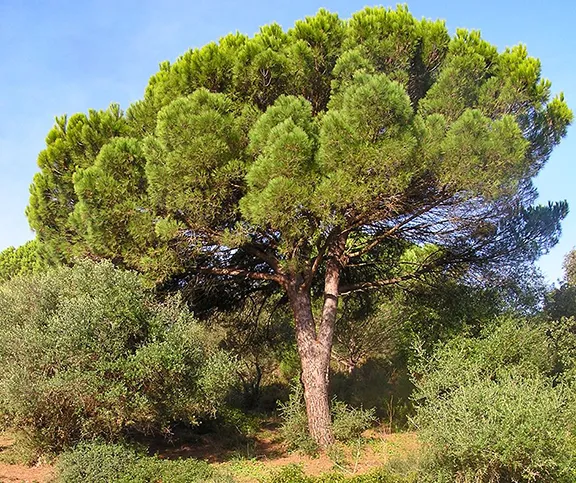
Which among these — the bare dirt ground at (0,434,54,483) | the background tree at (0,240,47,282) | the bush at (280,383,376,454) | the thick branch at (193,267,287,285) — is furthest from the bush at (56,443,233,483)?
the background tree at (0,240,47,282)

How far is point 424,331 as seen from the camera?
11.5 meters

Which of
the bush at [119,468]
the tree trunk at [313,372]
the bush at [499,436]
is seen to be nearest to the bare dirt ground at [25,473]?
the bush at [119,468]

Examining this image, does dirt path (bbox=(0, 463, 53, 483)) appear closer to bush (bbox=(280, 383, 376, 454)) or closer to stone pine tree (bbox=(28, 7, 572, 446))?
stone pine tree (bbox=(28, 7, 572, 446))

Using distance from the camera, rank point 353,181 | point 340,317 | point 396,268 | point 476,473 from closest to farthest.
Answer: point 476,473, point 353,181, point 396,268, point 340,317

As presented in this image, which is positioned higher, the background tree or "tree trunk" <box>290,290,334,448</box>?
the background tree

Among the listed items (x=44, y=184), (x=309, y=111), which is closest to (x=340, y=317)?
(x=309, y=111)

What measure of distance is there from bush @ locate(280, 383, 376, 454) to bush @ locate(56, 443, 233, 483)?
2420 mm

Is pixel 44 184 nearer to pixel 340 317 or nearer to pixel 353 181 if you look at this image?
pixel 353 181

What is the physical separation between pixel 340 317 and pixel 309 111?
25.6ft

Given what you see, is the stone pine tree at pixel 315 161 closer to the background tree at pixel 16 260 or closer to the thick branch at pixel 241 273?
the thick branch at pixel 241 273

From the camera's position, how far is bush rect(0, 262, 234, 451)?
26.9ft

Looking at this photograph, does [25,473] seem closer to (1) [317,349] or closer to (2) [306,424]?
(2) [306,424]

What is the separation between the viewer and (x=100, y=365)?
8297 millimetres

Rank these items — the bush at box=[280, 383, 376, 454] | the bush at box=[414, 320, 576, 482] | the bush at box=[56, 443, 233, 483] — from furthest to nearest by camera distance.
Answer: the bush at box=[280, 383, 376, 454]
the bush at box=[56, 443, 233, 483]
the bush at box=[414, 320, 576, 482]
